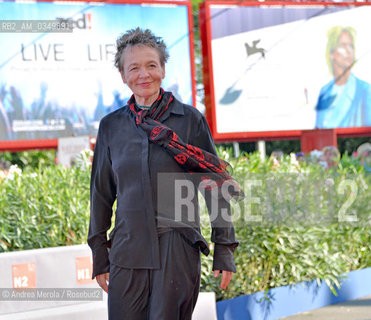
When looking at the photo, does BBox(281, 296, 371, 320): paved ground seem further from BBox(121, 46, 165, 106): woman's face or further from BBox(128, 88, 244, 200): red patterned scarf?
BBox(121, 46, 165, 106): woman's face

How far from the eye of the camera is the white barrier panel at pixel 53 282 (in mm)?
4457

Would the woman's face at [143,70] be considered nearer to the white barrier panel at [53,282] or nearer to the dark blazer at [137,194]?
the dark blazer at [137,194]

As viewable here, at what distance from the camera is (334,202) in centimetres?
714

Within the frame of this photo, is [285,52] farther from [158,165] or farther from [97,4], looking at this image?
[158,165]

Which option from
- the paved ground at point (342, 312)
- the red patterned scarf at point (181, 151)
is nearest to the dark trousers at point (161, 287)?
the red patterned scarf at point (181, 151)

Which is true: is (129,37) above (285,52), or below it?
below

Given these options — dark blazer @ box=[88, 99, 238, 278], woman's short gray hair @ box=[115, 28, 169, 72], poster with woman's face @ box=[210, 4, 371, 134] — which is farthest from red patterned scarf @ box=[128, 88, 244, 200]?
poster with woman's face @ box=[210, 4, 371, 134]

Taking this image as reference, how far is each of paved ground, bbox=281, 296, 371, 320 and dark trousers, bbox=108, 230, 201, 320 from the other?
4.05 metres

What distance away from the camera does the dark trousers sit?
109 inches

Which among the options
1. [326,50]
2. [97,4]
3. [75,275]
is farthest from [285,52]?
[75,275]

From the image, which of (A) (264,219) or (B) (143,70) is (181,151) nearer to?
(B) (143,70)

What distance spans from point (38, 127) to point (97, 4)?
11.4ft

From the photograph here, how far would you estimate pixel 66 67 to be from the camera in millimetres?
16219

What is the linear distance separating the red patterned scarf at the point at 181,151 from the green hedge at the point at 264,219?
115 inches
